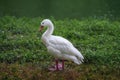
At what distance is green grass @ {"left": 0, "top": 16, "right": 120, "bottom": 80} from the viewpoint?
845 cm

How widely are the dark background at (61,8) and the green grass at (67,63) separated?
174 inches

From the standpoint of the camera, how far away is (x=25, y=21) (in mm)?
15094

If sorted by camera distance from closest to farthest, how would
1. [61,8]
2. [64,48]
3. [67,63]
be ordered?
[64,48] → [67,63] → [61,8]

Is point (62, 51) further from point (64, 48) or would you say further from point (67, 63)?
point (67, 63)

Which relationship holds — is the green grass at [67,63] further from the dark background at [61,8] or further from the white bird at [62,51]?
Result: the dark background at [61,8]

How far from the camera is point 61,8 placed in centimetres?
2091

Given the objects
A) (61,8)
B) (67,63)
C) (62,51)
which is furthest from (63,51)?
(61,8)

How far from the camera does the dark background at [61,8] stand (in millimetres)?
18594

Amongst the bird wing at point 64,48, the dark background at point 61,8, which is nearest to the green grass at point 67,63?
the bird wing at point 64,48

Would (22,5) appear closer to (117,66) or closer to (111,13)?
(111,13)

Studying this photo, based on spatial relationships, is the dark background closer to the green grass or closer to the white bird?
the green grass

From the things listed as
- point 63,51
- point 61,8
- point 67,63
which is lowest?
point 67,63

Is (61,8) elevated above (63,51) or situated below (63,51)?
above

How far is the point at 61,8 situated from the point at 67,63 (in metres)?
11.6
